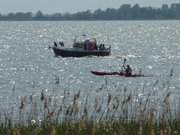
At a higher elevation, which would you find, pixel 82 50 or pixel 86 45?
pixel 86 45

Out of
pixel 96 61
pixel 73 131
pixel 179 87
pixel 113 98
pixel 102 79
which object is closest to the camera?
pixel 73 131

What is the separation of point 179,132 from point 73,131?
1.66 metres

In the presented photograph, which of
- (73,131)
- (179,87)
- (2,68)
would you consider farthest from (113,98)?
(2,68)

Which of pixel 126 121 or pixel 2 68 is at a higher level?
pixel 126 121

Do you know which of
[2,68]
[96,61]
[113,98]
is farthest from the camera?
[96,61]


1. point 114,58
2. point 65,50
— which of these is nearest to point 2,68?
point 65,50

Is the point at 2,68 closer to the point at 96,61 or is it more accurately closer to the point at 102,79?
the point at 96,61

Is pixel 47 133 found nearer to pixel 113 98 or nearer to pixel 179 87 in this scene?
pixel 113 98

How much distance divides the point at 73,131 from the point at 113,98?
1.58 meters

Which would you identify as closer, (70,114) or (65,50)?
(70,114)

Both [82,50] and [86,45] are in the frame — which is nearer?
[86,45]

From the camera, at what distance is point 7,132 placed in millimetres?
12641

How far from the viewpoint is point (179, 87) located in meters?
62.8

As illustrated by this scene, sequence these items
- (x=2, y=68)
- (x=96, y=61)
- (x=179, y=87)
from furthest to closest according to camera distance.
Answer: (x=96, y=61), (x=2, y=68), (x=179, y=87)
